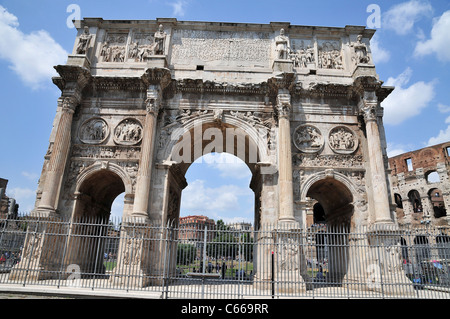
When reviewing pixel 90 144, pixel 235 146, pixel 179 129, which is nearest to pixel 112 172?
pixel 90 144

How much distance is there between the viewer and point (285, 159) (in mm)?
12055

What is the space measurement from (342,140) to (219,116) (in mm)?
5281

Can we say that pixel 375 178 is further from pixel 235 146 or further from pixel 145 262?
pixel 145 262

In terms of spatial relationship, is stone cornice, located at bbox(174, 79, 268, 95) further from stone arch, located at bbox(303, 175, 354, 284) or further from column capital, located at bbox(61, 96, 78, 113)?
stone arch, located at bbox(303, 175, 354, 284)

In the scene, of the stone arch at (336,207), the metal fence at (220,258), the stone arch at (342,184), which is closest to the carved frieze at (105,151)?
the metal fence at (220,258)

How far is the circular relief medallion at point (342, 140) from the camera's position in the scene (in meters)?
13.0

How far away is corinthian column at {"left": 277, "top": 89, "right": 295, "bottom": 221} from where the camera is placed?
Result: 11.4m

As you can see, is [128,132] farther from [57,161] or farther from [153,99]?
[57,161]

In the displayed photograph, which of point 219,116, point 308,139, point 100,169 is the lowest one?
point 100,169

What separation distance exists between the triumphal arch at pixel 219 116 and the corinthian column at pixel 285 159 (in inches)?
1.6

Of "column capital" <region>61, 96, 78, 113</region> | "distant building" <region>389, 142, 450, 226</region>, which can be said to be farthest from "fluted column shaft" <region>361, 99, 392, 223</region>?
"distant building" <region>389, 142, 450, 226</region>

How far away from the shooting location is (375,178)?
467 inches

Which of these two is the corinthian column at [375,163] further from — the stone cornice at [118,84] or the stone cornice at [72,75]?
the stone cornice at [72,75]

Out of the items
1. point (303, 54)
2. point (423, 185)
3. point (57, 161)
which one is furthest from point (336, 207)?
point (423, 185)
